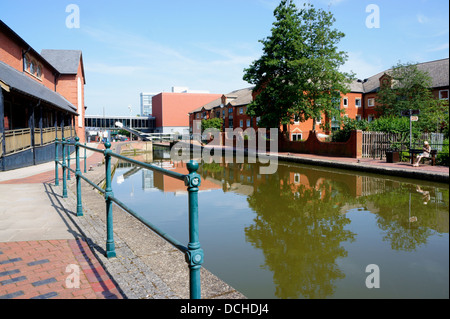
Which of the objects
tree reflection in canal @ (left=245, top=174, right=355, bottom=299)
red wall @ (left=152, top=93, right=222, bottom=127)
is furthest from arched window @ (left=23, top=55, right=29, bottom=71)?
red wall @ (left=152, top=93, right=222, bottom=127)

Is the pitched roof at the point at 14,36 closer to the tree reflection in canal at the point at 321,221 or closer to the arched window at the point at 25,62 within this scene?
the arched window at the point at 25,62

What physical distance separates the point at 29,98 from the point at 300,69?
1804 cm

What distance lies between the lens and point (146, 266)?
143 inches

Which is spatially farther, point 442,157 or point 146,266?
point 442,157

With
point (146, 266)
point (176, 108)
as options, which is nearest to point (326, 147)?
point (146, 266)

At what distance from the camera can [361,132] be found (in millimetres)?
20359

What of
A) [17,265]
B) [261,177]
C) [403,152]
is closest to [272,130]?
[403,152]

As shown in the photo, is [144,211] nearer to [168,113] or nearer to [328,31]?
[328,31]

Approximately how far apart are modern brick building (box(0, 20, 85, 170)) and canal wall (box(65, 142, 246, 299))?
997 centimetres

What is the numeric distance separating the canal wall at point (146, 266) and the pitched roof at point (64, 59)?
107ft

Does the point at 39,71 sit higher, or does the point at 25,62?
the point at 39,71

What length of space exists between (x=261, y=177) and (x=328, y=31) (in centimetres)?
1805

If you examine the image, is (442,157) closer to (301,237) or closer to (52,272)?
(301,237)
